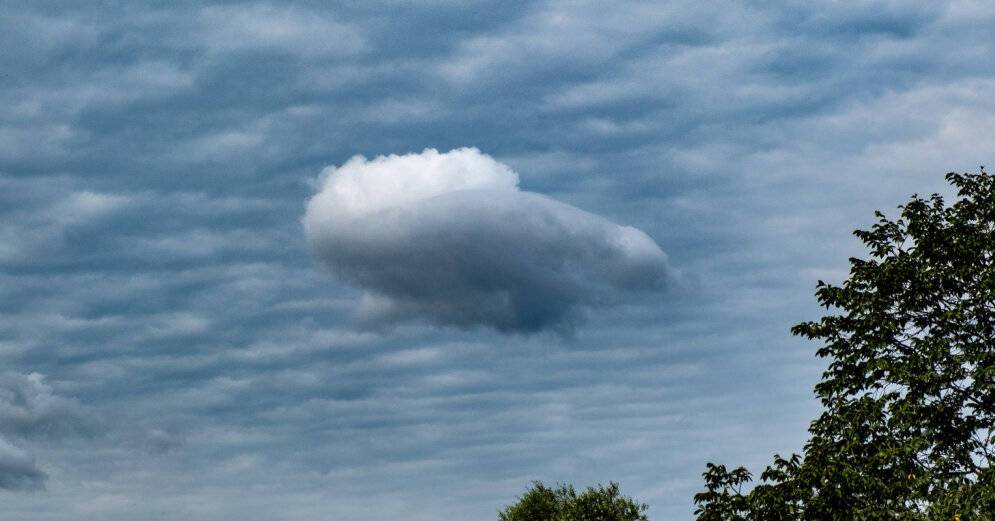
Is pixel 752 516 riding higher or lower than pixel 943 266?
lower

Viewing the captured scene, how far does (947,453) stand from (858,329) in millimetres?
5653

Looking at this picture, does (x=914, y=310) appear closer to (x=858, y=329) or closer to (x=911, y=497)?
(x=858, y=329)

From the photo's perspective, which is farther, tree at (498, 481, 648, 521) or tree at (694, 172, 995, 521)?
tree at (498, 481, 648, 521)

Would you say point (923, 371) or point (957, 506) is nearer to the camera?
point (957, 506)

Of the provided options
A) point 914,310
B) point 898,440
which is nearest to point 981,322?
point 914,310

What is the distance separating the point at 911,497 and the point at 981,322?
7.08 metres

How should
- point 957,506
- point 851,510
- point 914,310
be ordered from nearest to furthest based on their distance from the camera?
point 957,506, point 851,510, point 914,310

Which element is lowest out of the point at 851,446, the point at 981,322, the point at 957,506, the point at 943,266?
the point at 957,506

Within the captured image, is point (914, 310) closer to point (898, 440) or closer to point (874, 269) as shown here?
point (874, 269)

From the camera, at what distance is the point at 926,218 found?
147ft

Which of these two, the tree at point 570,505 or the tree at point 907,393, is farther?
the tree at point 570,505

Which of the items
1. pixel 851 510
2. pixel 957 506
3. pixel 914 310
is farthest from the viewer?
pixel 914 310

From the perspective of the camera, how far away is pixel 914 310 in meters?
42.9

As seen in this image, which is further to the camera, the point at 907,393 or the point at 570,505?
the point at 570,505
